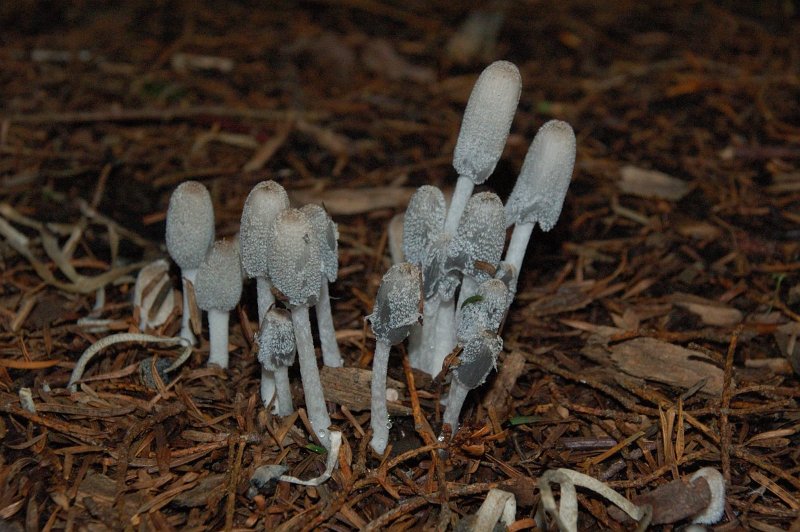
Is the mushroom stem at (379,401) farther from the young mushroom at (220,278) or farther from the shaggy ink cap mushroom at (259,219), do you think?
the young mushroom at (220,278)

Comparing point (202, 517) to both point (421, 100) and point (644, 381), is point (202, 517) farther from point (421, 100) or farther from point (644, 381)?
point (421, 100)

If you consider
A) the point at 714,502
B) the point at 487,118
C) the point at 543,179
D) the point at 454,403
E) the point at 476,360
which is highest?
the point at 487,118

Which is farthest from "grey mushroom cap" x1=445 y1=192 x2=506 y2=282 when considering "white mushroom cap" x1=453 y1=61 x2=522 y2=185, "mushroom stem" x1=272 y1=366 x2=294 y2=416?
"mushroom stem" x1=272 y1=366 x2=294 y2=416

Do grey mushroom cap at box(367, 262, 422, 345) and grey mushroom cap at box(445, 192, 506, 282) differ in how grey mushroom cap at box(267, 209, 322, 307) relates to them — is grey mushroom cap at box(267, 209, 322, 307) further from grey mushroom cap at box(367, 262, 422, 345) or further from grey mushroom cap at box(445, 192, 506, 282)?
grey mushroom cap at box(445, 192, 506, 282)

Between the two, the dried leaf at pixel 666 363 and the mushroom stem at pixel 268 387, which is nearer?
the mushroom stem at pixel 268 387

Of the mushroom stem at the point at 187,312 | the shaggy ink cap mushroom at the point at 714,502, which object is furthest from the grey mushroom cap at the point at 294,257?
the shaggy ink cap mushroom at the point at 714,502

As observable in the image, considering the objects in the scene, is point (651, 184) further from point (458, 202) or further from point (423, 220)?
point (423, 220)

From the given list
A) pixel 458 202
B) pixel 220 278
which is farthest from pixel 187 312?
pixel 458 202
